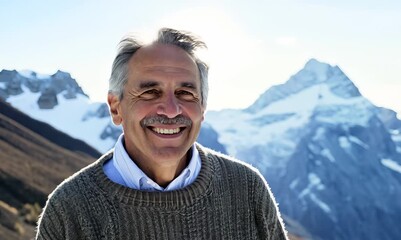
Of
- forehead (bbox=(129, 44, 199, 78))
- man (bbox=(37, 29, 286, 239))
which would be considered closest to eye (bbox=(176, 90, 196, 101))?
man (bbox=(37, 29, 286, 239))

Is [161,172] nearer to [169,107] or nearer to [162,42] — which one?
[169,107]

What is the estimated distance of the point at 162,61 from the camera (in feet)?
12.8

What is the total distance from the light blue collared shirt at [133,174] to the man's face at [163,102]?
12 cm

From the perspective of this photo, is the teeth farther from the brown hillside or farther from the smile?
the brown hillside

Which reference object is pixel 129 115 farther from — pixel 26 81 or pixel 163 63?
pixel 26 81

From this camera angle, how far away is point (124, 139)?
4152 millimetres

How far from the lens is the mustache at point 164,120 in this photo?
12.5 feet

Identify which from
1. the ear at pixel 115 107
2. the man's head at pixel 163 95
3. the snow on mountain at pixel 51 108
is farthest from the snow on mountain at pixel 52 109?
the man's head at pixel 163 95

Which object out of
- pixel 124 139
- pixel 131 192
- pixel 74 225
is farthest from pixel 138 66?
pixel 74 225

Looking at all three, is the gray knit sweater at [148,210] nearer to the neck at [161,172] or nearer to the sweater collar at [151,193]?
the sweater collar at [151,193]

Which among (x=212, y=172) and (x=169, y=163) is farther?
(x=212, y=172)

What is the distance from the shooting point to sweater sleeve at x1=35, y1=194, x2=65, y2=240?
3.75 metres

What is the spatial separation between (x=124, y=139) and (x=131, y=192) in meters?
0.48

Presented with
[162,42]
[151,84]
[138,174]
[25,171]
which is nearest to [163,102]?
[151,84]
